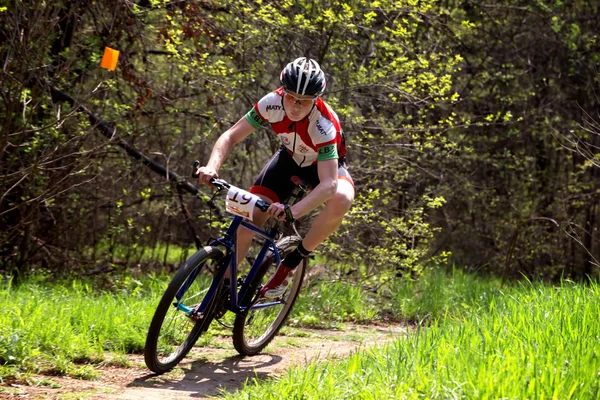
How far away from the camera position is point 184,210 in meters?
9.28

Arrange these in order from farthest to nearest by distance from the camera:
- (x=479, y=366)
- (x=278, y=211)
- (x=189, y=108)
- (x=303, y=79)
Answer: (x=189, y=108), (x=303, y=79), (x=278, y=211), (x=479, y=366)

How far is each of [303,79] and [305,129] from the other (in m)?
0.44

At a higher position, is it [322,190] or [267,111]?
[267,111]

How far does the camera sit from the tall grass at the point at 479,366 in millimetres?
3361

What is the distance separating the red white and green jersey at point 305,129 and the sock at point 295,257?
625 mm

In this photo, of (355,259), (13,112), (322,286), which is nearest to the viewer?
(13,112)

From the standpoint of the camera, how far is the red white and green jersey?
5.14 m

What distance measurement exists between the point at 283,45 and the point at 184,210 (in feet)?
7.67

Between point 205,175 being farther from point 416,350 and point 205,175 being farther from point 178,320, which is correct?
point 416,350

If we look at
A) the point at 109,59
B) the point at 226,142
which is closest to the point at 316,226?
the point at 226,142

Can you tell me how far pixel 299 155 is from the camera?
5.44 m

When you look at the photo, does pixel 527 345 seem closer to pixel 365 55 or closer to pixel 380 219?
pixel 380 219

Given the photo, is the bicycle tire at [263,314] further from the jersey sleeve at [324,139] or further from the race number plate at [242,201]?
the jersey sleeve at [324,139]

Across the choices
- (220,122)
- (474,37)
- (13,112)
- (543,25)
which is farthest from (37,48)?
(543,25)
